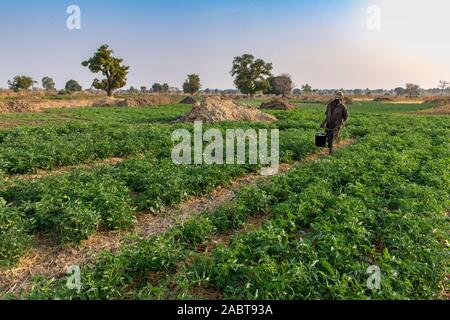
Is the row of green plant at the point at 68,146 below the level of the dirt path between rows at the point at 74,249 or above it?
above

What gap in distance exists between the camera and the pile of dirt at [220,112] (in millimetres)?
21047

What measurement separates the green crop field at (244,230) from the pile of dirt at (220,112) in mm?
12364

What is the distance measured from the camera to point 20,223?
500 centimetres

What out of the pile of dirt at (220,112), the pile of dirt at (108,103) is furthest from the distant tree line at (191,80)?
the pile of dirt at (220,112)

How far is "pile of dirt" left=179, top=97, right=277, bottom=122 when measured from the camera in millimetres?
21047

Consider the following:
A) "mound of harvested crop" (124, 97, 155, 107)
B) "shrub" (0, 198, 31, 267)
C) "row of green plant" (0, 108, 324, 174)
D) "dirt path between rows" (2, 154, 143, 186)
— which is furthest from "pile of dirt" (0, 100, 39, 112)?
"shrub" (0, 198, 31, 267)

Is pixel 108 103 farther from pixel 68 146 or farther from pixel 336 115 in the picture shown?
pixel 336 115

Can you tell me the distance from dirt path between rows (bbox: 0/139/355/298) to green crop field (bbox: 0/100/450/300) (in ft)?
0.25

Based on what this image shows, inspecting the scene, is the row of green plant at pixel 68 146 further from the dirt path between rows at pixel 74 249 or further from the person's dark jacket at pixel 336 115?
the person's dark jacket at pixel 336 115

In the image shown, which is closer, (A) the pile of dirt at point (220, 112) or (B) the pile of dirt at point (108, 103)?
(A) the pile of dirt at point (220, 112)

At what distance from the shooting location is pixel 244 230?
538cm

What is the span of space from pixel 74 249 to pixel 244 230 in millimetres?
2648

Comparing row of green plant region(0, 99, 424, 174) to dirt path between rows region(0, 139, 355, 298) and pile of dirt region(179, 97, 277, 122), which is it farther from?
pile of dirt region(179, 97, 277, 122)
